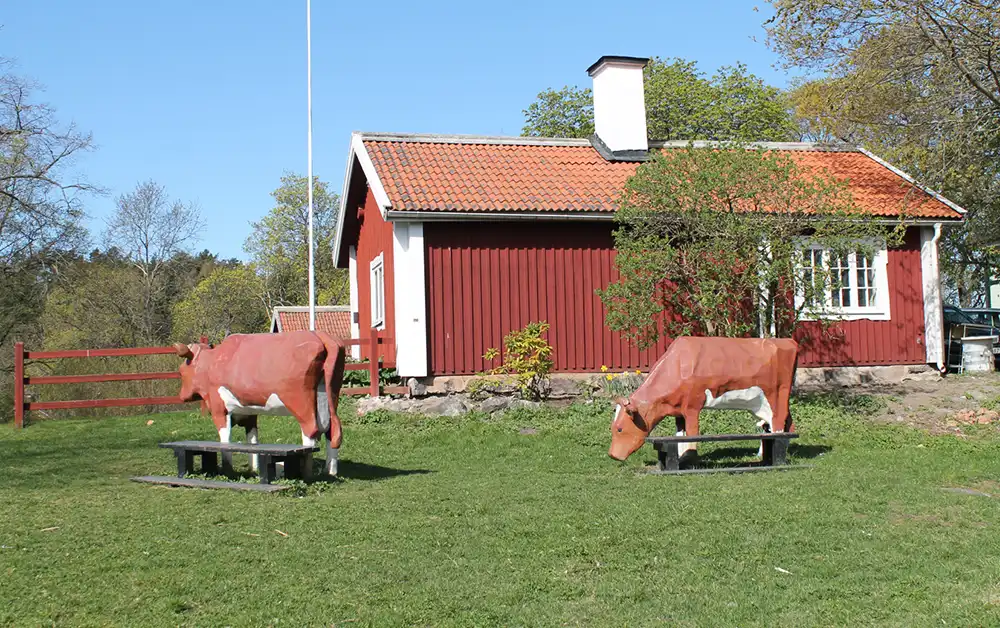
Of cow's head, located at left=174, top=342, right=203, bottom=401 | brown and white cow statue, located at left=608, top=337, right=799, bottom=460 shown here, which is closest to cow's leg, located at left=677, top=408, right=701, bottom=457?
brown and white cow statue, located at left=608, top=337, right=799, bottom=460

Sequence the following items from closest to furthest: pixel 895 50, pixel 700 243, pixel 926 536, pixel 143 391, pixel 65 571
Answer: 1. pixel 65 571
2. pixel 926 536
3. pixel 700 243
4. pixel 895 50
5. pixel 143 391

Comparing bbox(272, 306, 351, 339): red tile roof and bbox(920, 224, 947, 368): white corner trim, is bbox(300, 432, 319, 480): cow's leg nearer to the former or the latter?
bbox(920, 224, 947, 368): white corner trim

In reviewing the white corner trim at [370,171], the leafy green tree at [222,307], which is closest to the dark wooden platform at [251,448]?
the white corner trim at [370,171]

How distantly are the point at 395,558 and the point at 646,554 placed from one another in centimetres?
181

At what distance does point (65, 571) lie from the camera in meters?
6.73

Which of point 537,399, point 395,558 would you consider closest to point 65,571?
point 395,558

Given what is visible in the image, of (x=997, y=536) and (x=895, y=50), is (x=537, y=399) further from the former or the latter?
(x=997, y=536)

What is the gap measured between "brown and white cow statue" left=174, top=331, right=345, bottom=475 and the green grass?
75 cm

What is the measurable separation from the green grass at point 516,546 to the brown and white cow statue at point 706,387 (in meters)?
0.54

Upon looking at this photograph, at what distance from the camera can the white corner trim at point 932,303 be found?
2003cm

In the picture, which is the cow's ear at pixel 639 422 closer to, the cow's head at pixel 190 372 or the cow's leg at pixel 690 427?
the cow's leg at pixel 690 427

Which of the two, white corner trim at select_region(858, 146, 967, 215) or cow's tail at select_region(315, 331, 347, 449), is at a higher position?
white corner trim at select_region(858, 146, 967, 215)

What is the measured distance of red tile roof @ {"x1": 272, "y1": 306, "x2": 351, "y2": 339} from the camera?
123 ft

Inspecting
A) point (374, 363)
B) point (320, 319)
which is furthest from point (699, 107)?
point (374, 363)
